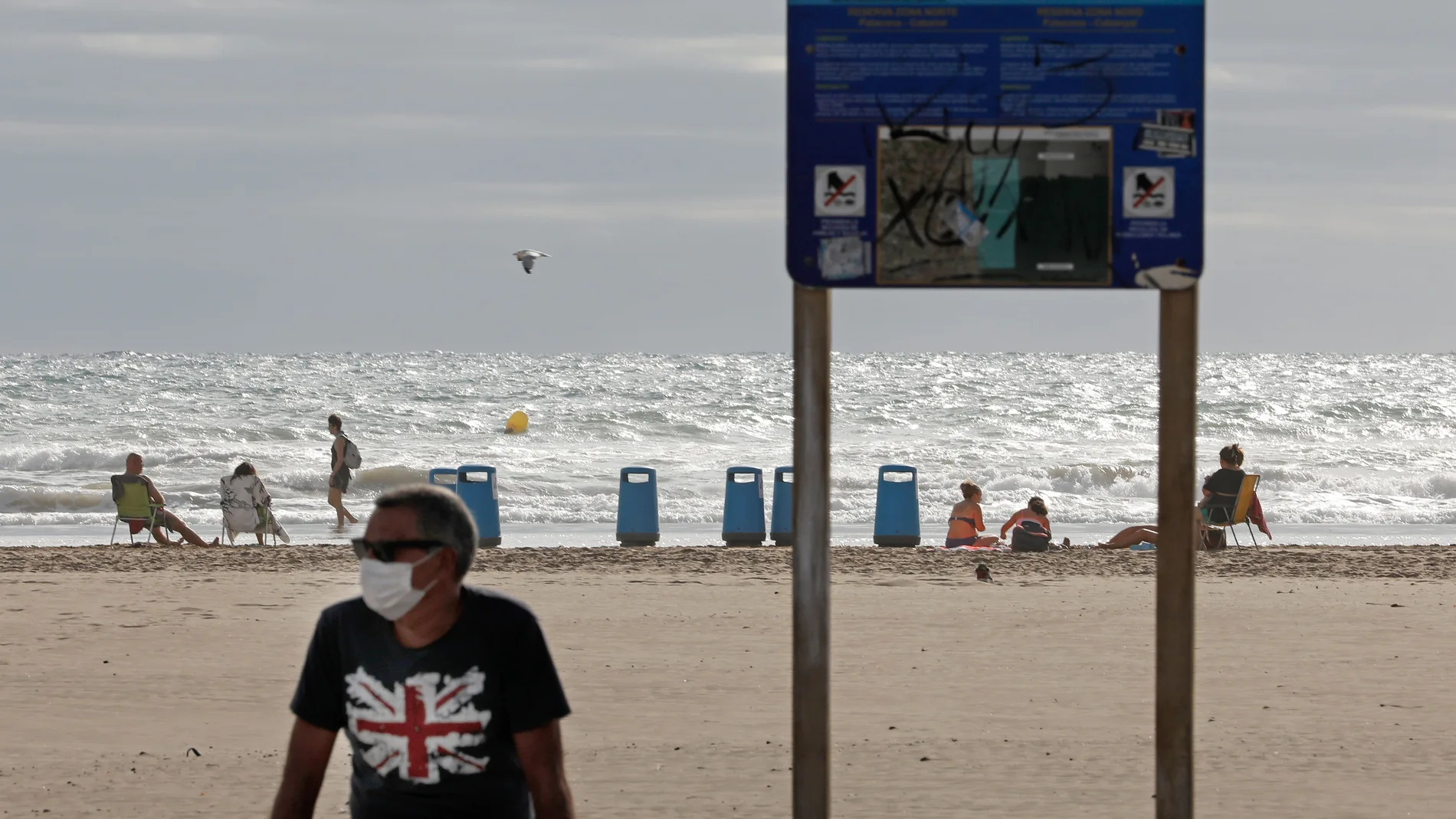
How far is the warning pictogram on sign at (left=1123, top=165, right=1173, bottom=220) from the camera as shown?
3947 millimetres

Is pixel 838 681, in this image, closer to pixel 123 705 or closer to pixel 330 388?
pixel 123 705

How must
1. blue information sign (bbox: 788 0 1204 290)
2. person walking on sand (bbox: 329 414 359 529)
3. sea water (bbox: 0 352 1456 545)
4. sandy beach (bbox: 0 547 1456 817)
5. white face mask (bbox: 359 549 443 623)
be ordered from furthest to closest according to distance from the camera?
sea water (bbox: 0 352 1456 545) → person walking on sand (bbox: 329 414 359 529) → sandy beach (bbox: 0 547 1456 817) → blue information sign (bbox: 788 0 1204 290) → white face mask (bbox: 359 549 443 623)

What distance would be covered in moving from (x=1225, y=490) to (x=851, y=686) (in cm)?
852

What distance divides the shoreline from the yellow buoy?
27122 millimetres

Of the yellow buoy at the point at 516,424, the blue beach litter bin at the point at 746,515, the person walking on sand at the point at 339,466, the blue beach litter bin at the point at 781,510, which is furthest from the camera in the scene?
the yellow buoy at the point at 516,424

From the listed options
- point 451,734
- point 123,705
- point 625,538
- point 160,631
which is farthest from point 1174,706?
point 625,538

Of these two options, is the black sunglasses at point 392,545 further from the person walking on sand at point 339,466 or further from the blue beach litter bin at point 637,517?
the person walking on sand at point 339,466

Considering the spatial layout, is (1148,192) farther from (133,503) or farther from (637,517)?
(133,503)

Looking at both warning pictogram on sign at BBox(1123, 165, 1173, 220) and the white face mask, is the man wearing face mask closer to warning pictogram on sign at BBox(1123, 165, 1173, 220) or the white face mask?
the white face mask

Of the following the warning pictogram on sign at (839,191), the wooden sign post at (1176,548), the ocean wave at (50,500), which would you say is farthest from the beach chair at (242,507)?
the wooden sign post at (1176,548)

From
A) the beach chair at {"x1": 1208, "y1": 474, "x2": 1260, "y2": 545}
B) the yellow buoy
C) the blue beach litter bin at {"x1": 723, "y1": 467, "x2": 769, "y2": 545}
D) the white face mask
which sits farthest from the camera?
the yellow buoy

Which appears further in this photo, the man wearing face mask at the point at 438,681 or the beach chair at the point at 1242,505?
the beach chair at the point at 1242,505

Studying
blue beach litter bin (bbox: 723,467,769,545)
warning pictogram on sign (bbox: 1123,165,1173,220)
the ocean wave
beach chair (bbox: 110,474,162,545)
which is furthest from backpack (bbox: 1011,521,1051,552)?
the ocean wave

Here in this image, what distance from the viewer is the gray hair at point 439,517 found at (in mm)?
3186
